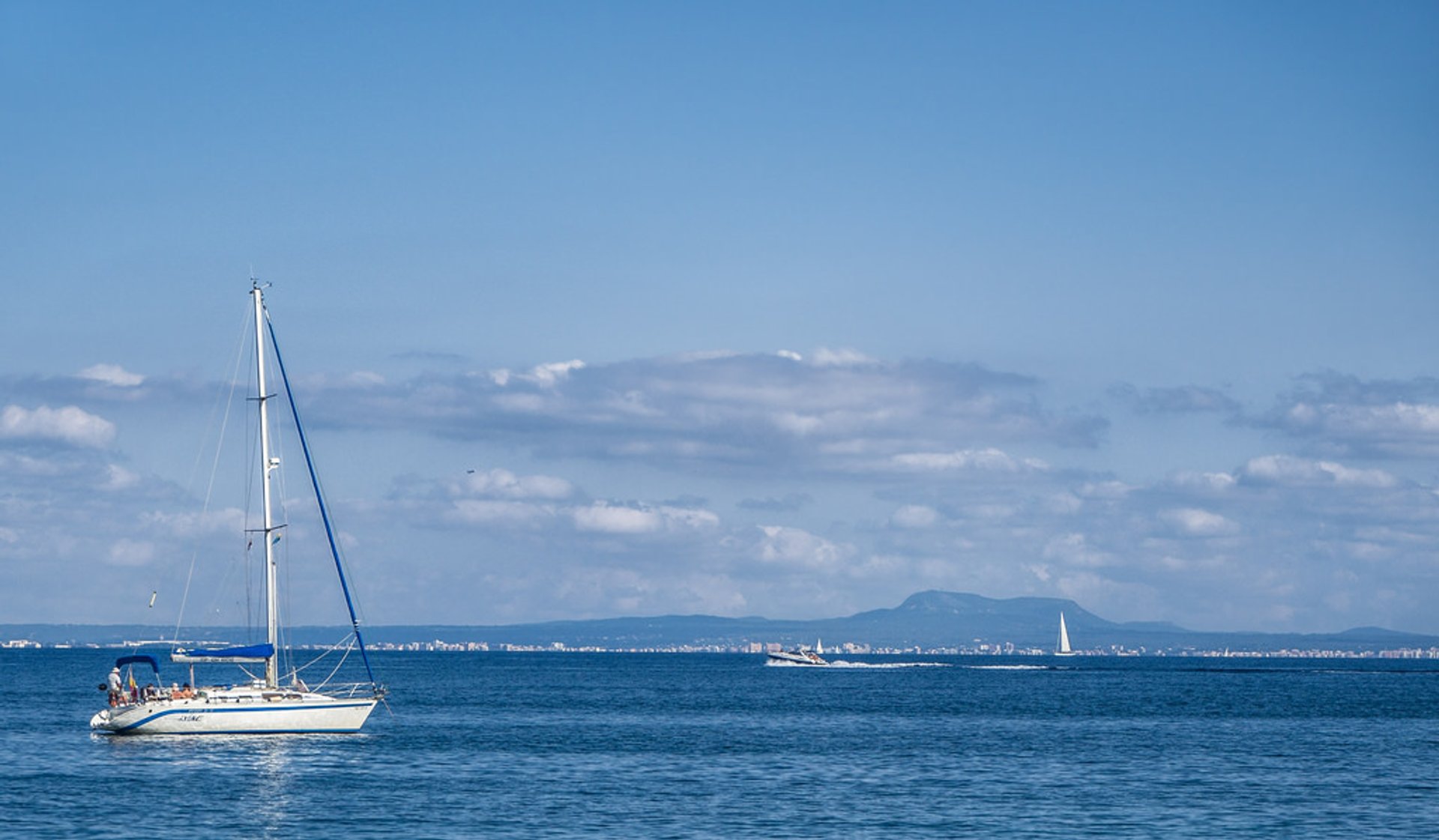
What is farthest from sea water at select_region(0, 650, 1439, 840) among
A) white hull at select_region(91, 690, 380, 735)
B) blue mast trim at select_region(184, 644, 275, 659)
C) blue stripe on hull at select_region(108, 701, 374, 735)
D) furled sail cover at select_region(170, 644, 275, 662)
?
blue mast trim at select_region(184, 644, 275, 659)

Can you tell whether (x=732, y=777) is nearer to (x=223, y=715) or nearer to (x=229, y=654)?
(x=223, y=715)

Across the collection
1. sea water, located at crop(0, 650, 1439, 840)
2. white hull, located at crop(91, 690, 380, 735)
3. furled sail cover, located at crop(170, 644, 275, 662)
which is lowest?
sea water, located at crop(0, 650, 1439, 840)

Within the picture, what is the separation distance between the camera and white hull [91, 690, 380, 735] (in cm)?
8088

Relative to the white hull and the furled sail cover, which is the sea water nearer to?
the white hull

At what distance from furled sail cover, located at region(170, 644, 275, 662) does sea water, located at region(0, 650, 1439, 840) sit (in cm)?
394

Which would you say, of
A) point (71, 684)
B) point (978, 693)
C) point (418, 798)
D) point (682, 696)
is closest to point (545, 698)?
point (682, 696)

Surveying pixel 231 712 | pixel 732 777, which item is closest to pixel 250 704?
pixel 231 712

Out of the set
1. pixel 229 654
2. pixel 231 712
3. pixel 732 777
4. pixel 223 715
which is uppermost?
pixel 229 654

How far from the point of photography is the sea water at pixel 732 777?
55688 mm

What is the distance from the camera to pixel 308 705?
8231 centimetres

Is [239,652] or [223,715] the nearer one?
[223,715]

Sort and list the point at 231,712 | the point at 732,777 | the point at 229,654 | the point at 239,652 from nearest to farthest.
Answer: the point at 732,777 → the point at 231,712 → the point at 239,652 → the point at 229,654

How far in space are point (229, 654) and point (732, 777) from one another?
92.4ft

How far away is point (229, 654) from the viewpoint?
8319cm
